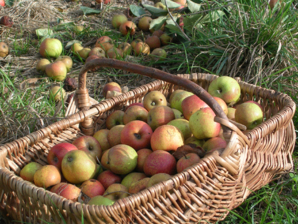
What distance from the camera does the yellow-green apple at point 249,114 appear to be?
2.13 metres

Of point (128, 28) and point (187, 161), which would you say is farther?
point (128, 28)

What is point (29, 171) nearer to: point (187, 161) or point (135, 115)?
point (135, 115)

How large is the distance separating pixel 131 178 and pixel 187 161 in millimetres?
366

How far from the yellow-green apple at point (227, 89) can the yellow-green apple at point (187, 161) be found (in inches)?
34.8

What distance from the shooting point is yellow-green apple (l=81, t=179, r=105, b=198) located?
5.64 feet

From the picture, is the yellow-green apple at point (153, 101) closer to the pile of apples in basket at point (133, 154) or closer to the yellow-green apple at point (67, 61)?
the pile of apples in basket at point (133, 154)

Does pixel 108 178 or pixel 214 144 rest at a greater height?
pixel 214 144

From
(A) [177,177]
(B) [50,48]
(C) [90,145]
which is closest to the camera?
(A) [177,177]

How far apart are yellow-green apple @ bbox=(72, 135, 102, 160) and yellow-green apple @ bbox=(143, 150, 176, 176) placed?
0.44 meters

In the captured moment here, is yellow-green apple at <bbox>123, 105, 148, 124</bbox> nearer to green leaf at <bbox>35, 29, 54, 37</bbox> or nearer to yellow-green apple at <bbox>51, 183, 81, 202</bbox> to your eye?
yellow-green apple at <bbox>51, 183, 81, 202</bbox>

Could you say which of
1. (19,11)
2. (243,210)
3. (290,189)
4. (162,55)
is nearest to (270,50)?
(162,55)

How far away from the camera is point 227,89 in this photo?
2.41 m

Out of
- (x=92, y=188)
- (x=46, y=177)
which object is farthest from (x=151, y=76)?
(x=46, y=177)

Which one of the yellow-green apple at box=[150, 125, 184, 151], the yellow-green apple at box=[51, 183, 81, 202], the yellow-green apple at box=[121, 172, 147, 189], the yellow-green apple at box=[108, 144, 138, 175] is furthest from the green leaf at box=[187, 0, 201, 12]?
the yellow-green apple at box=[51, 183, 81, 202]
